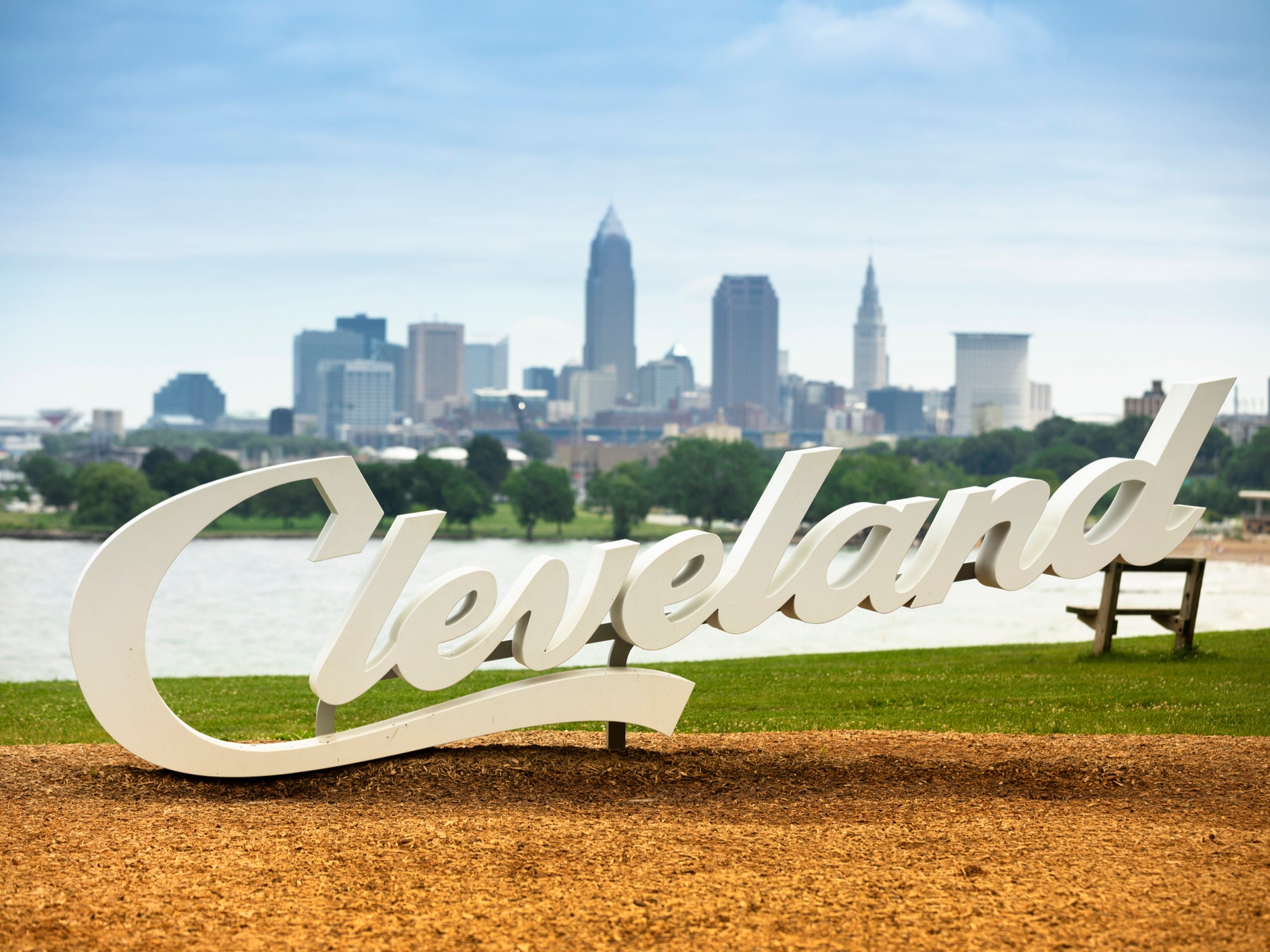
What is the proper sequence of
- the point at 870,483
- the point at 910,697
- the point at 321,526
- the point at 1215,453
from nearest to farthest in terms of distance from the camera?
the point at 910,697, the point at 321,526, the point at 870,483, the point at 1215,453

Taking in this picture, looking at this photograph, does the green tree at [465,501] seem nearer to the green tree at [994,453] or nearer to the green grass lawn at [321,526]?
the green grass lawn at [321,526]

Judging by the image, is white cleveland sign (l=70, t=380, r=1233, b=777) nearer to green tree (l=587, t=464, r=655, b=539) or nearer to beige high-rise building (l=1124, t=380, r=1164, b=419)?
green tree (l=587, t=464, r=655, b=539)

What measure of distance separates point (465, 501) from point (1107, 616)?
83.1m

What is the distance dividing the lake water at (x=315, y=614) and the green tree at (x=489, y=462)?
3510 centimetres

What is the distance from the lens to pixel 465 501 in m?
97.9

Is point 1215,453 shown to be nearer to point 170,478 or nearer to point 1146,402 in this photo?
point 1146,402

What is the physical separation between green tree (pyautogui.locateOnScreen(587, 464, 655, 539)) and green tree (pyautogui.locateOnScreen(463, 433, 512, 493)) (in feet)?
67.4

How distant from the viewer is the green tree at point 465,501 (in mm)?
97688

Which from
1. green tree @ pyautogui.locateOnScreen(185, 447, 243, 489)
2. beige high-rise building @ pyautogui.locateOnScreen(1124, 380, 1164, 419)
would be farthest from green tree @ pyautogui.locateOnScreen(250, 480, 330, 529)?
beige high-rise building @ pyautogui.locateOnScreen(1124, 380, 1164, 419)

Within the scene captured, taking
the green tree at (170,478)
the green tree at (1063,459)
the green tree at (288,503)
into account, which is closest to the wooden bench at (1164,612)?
the green tree at (288,503)

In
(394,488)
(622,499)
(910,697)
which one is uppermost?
(910,697)

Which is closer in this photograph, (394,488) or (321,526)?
(321,526)

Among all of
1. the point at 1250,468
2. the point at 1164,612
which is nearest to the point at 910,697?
the point at 1164,612

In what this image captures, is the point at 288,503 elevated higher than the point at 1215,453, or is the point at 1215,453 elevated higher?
the point at 1215,453
